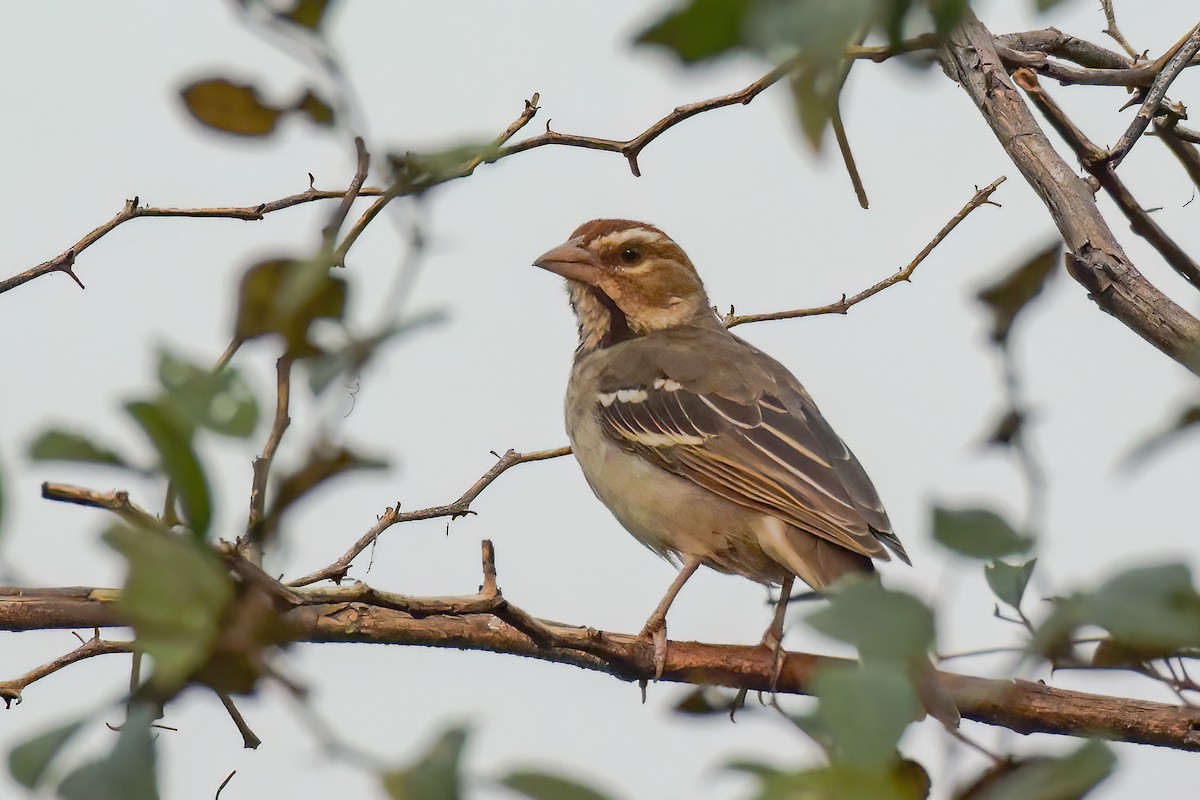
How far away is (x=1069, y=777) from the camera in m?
0.89

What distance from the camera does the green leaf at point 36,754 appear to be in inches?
38.4

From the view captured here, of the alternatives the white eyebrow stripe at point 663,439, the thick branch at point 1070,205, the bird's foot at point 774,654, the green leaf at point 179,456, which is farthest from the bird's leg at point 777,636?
the green leaf at point 179,456

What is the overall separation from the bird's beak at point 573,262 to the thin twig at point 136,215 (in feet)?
8.71

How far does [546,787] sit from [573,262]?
6.15m

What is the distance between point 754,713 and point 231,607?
2.71 feet

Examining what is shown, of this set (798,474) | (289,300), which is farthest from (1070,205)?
(289,300)

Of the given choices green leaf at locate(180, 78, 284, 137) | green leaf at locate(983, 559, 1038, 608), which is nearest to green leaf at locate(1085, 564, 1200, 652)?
green leaf at locate(983, 559, 1038, 608)

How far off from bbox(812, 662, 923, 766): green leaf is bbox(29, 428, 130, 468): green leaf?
1.77 feet

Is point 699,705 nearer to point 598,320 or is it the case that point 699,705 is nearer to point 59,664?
point 59,664

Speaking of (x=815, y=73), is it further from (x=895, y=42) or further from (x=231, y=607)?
(x=231, y=607)

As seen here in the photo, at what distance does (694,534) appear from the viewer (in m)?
5.60

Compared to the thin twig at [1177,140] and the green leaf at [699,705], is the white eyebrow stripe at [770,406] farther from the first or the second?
the green leaf at [699,705]

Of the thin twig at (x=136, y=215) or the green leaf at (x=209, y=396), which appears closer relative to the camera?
the green leaf at (x=209, y=396)

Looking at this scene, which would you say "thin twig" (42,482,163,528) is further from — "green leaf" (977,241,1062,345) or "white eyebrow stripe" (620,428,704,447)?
"white eyebrow stripe" (620,428,704,447)
